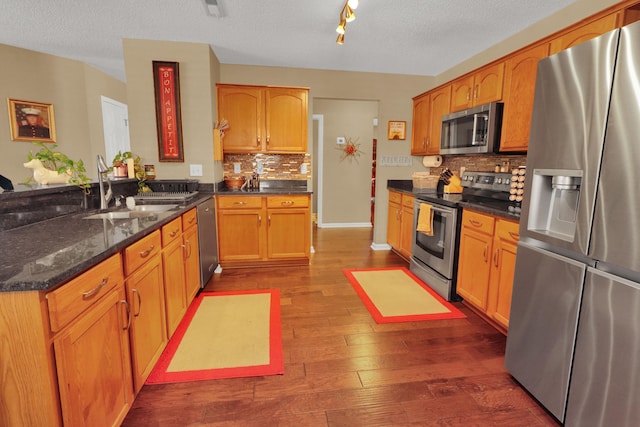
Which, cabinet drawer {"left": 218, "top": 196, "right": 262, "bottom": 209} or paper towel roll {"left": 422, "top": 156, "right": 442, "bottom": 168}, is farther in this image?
paper towel roll {"left": 422, "top": 156, "right": 442, "bottom": 168}

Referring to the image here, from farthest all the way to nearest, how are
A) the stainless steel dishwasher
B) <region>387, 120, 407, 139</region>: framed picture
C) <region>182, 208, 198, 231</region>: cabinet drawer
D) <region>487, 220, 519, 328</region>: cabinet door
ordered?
<region>387, 120, 407, 139</region>: framed picture
the stainless steel dishwasher
<region>182, 208, 198, 231</region>: cabinet drawer
<region>487, 220, 519, 328</region>: cabinet door

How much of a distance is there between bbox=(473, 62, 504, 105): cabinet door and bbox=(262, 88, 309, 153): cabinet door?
1.89 meters

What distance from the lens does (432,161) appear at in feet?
13.8

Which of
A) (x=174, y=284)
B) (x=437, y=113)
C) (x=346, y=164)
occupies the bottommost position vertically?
(x=174, y=284)

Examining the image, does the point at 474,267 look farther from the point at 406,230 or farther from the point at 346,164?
the point at 346,164

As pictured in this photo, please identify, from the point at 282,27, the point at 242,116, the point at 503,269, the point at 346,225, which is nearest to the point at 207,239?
the point at 242,116

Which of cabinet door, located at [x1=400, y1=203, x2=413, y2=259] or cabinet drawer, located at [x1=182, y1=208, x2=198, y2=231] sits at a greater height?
cabinet drawer, located at [x1=182, y1=208, x2=198, y2=231]

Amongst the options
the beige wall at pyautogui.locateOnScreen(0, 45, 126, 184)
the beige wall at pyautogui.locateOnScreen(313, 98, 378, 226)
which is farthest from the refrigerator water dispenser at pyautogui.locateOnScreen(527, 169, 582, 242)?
the beige wall at pyautogui.locateOnScreen(0, 45, 126, 184)

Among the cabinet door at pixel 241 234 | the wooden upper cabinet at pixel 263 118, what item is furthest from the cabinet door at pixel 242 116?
the cabinet door at pixel 241 234

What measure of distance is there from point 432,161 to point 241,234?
266 centimetres

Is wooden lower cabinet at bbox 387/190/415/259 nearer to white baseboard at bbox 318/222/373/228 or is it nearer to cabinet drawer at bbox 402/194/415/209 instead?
cabinet drawer at bbox 402/194/415/209

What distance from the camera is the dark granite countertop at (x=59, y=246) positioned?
941 mm

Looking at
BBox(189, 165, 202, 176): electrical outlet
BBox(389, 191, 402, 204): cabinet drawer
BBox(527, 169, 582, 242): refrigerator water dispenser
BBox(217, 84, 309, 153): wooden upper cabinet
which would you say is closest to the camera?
BBox(527, 169, 582, 242): refrigerator water dispenser

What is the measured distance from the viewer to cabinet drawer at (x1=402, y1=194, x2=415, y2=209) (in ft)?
12.1
